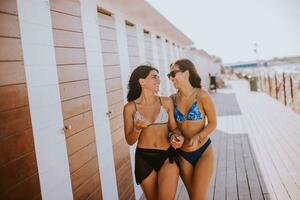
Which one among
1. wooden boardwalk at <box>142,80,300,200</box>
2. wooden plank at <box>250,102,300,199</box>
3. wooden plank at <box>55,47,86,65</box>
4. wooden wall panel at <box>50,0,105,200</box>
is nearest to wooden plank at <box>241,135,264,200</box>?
wooden boardwalk at <box>142,80,300,200</box>

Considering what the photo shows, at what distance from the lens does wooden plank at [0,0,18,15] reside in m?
2.10

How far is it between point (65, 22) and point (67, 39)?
158 millimetres

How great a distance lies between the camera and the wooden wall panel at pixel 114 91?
4227 millimetres

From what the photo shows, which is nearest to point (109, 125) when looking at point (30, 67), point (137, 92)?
point (137, 92)

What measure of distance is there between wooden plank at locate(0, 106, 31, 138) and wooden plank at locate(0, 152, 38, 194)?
19 cm

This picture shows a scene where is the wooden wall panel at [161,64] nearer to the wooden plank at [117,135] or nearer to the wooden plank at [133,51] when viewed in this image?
the wooden plank at [133,51]

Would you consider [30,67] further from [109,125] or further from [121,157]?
[121,157]

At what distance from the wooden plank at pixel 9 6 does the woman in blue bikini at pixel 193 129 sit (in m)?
1.51

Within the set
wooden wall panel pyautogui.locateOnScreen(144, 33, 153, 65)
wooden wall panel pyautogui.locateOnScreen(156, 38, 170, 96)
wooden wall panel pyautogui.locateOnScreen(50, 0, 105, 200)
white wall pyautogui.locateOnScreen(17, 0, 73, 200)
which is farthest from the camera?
wooden wall panel pyautogui.locateOnScreen(156, 38, 170, 96)

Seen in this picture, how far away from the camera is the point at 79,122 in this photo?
3230 millimetres

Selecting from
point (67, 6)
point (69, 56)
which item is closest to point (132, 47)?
point (67, 6)

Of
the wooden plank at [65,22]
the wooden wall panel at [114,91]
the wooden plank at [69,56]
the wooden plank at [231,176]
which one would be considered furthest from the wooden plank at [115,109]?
the wooden plank at [231,176]

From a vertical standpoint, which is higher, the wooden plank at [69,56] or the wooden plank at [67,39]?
the wooden plank at [67,39]

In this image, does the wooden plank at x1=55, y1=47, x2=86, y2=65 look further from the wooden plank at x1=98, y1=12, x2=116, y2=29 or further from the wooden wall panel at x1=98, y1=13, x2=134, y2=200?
the wooden plank at x1=98, y1=12, x2=116, y2=29
